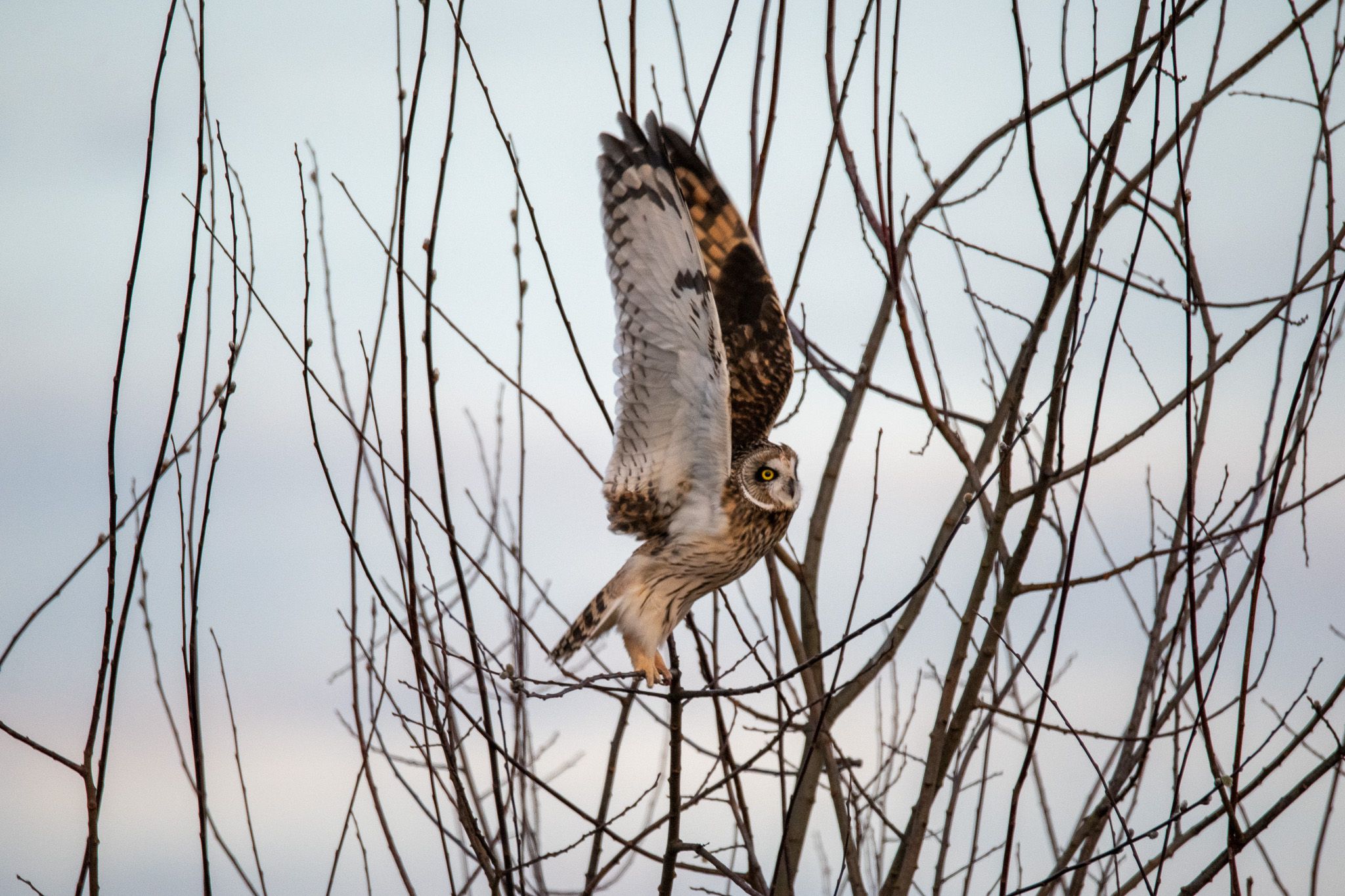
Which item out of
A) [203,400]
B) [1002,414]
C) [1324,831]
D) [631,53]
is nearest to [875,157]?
[631,53]

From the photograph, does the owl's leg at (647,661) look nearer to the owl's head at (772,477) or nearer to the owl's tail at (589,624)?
the owl's tail at (589,624)

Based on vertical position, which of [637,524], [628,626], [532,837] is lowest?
[532,837]

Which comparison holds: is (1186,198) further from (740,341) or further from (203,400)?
(203,400)

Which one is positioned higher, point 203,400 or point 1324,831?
point 203,400

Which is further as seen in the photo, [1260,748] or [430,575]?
[430,575]

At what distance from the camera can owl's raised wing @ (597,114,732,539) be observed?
7.78 feet

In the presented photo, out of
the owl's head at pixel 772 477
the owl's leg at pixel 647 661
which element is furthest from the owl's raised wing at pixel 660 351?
the owl's leg at pixel 647 661

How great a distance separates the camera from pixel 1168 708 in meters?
2.19

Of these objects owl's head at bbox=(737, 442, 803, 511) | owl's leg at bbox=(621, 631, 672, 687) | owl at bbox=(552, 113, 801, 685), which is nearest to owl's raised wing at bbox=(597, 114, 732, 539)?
owl at bbox=(552, 113, 801, 685)

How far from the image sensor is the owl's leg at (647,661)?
260 centimetres

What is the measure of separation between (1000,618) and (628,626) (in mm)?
866

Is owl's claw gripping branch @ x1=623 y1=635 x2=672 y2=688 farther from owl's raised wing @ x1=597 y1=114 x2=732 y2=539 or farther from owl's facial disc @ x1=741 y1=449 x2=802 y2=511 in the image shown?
owl's facial disc @ x1=741 y1=449 x2=802 y2=511

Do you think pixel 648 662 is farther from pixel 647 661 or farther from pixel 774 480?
pixel 774 480

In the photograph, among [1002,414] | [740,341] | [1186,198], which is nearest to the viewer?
[1186,198]
